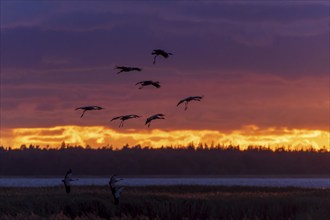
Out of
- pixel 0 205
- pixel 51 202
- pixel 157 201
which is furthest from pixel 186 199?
pixel 0 205

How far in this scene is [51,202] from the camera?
115 feet

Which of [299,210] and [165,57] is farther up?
[165,57]

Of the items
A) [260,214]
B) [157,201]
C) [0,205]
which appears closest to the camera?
[0,205]

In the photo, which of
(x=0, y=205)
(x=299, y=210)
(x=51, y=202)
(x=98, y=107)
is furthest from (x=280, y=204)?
(x=98, y=107)

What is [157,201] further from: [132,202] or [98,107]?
[98,107]

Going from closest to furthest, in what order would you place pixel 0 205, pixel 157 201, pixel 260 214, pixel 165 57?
1. pixel 165 57
2. pixel 0 205
3. pixel 260 214
4. pixel 157 201

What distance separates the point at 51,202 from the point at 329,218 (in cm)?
1275

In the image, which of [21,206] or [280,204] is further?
[280,204]

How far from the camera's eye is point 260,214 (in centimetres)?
3550

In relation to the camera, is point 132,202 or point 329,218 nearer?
point 329,218

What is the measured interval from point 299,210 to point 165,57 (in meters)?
17.7

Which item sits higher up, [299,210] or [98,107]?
[98,107]

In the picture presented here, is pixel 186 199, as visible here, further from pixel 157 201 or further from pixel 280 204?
pixel 280 204

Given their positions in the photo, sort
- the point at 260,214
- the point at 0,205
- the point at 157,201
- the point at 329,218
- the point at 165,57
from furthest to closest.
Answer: the point at 157,201, the point at 260,214, the point at 0,205, the point at 329,218, the point at 165,57
